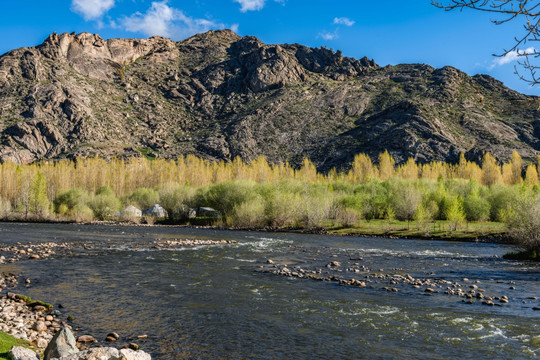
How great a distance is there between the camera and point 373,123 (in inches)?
6713

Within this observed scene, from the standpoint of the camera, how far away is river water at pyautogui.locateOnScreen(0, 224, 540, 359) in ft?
40.9

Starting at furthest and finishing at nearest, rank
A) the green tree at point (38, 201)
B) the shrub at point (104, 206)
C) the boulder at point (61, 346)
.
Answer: the shrub at point (104, 206) → the green tree at point (38, 201) → the boulder at point (61, 346)

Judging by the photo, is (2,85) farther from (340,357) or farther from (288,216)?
(340,357)

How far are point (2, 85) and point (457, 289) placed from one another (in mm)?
217697

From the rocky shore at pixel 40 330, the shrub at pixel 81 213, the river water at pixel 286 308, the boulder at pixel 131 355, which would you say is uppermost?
the shrub at pixel 81 213

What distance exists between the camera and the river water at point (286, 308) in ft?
40.9

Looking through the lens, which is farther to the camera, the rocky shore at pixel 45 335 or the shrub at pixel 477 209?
the shrub at pixel 477 209

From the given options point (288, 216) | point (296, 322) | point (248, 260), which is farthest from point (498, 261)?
point (288, 216)

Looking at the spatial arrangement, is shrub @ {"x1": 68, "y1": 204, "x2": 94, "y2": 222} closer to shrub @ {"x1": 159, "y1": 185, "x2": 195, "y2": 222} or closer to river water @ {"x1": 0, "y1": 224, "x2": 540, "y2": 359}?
shrub @ {"x1": 159, "y1": 185, "x2": 195, "y2": 222}

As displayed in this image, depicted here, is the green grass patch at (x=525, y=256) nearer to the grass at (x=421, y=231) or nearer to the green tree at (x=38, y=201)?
the grass at (x=421, y=231)

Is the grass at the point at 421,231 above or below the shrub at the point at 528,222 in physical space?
below

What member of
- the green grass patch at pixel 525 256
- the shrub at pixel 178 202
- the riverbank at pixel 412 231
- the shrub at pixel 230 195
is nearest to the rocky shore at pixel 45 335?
the green grass patch at pixel 525 256

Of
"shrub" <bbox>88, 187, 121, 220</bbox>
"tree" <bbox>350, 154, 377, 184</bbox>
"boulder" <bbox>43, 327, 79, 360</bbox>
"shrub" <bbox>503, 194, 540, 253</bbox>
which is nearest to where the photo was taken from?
"boulder" <bbox>43, 327, 79, 360</bbox>

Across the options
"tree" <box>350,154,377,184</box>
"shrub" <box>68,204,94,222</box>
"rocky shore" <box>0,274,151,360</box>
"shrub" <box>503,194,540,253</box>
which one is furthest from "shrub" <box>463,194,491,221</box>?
"shrub" <box>68,204,94,222</box>
